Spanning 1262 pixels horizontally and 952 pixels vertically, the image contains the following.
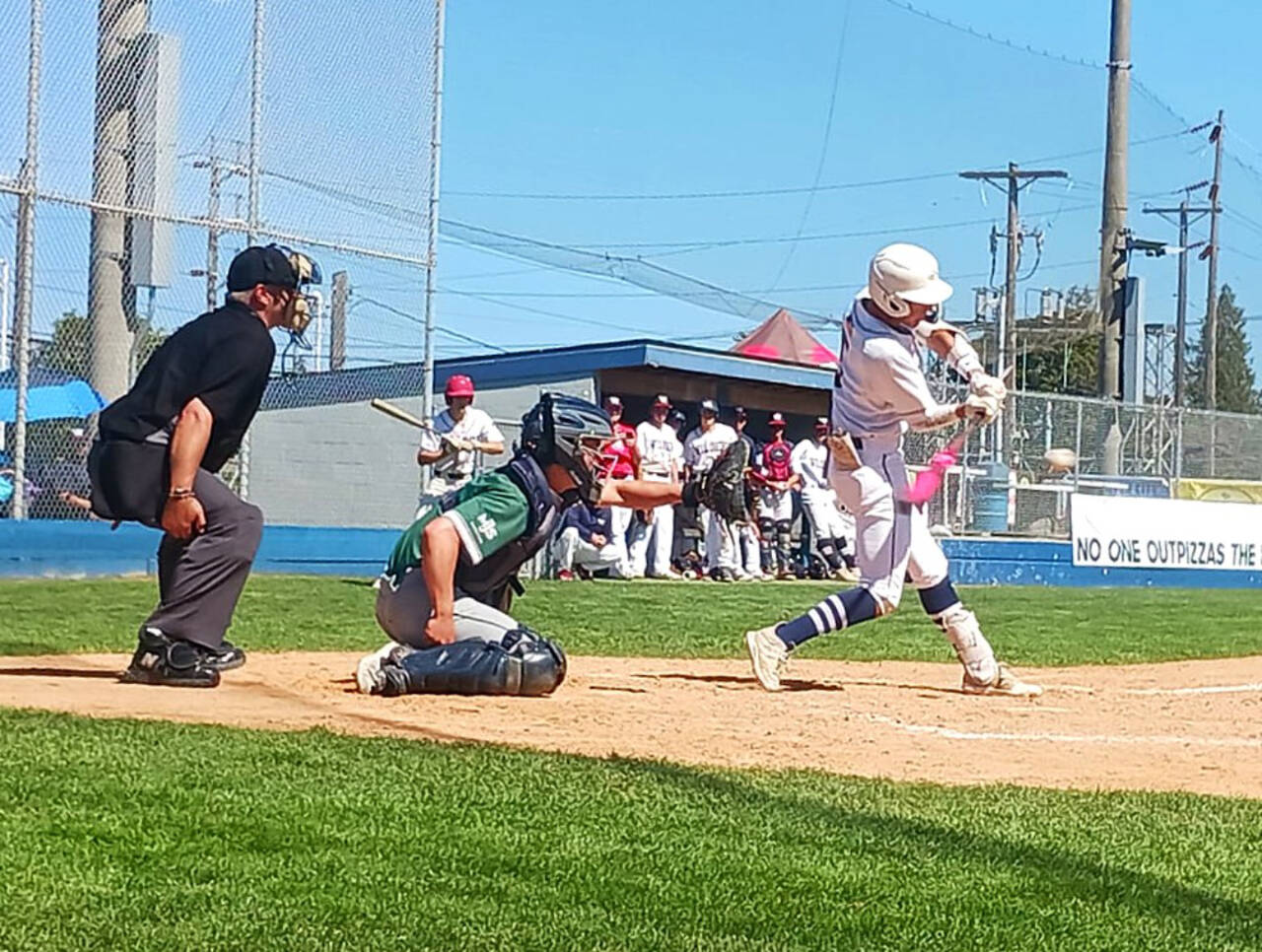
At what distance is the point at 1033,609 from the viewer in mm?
15719

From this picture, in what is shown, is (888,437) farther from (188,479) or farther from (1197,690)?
(188,479)

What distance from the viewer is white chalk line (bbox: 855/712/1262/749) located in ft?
22.1

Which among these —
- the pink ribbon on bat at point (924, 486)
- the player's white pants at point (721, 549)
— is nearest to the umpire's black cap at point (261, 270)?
the pink ribbon on bat at point (924, 486)

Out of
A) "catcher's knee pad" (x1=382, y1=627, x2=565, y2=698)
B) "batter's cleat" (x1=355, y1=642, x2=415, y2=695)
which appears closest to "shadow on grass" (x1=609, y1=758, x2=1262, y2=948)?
"catcher's knee pad" (x1=382, y1=627, x2=565, y2=698)

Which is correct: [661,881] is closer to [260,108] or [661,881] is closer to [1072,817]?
[1072,817]

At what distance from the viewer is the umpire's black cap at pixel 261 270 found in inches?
299

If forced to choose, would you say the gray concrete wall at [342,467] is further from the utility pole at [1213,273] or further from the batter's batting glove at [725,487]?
the utility pole at [1213,273]

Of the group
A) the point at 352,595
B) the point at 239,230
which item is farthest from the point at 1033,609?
the point at 239,230

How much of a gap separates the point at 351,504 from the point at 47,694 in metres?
16.4

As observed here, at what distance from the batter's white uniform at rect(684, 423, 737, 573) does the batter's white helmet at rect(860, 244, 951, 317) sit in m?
12.2

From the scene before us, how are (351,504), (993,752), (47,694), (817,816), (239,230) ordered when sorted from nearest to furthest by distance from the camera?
(817,816), (993,752), (47,694), (239,230), (351,504)

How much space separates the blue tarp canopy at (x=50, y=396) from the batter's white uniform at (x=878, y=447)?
8317 millimetres

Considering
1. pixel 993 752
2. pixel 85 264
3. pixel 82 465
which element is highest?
pixel 85 264

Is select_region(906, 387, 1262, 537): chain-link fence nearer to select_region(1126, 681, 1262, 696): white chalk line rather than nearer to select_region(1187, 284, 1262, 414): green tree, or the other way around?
select_region(1126, 681, 1262, 696): white chalk line
